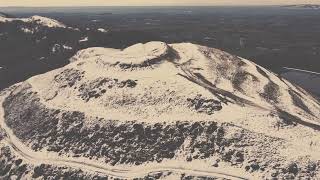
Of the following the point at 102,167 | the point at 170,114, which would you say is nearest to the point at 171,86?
the point at 170,114

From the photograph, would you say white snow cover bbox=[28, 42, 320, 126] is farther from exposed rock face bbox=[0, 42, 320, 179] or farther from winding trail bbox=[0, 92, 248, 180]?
winding trail bbox=[0, 92, 248, 180]

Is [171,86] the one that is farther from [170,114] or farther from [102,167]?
[102,167]

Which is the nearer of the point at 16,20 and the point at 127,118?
the point at 127,118

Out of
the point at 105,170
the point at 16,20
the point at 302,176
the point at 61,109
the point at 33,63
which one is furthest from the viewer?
the point at 16,20

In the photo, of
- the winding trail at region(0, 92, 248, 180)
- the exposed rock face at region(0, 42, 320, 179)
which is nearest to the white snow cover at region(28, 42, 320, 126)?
the exposed rock face at region(0, 42, 320, 179)

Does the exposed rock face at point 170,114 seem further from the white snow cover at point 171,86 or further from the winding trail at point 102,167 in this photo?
the winding trail at point 102,167

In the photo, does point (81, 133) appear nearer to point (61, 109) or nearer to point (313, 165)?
point (61, 109)

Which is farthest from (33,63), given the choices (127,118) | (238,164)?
(238,164)

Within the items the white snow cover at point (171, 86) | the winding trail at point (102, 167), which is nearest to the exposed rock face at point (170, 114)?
the white snow cover at point (171, 86)
